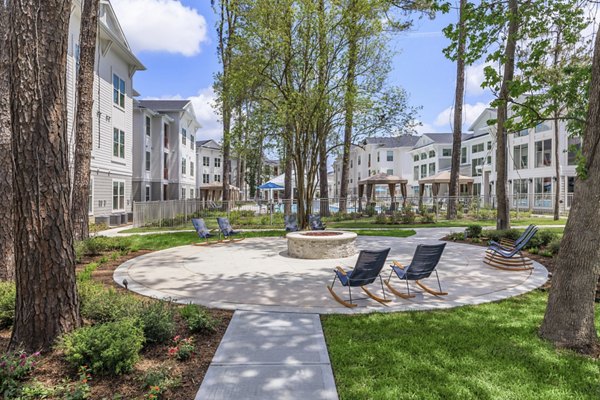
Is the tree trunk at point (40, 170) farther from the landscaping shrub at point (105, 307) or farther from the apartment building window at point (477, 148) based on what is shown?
the apartment building window at point (477, 148)

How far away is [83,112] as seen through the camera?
38.6ft

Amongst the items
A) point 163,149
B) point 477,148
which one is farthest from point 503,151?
point 477,148

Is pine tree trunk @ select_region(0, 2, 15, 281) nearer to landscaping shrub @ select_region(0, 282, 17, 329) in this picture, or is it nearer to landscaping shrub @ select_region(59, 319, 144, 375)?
landscaping shrub @ select_region(0, 282, 17, 329)

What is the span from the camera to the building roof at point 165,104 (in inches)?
1286

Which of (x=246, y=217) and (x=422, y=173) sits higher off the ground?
(x=422, y=173)

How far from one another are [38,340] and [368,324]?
4.09 m

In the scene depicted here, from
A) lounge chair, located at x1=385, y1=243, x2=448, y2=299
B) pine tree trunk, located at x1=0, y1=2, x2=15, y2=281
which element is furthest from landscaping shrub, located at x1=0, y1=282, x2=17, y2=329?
lounge chair, located at x1=385, y1=243, x2=448, y2=299

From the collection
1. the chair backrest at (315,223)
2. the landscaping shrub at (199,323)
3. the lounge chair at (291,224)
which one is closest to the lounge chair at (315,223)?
the chair backrest at (315,223)

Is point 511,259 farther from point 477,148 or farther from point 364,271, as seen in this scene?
point 477,148

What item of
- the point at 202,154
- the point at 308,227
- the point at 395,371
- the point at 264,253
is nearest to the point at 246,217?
the point at 308,227

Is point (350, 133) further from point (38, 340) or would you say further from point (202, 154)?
point (202, 154)

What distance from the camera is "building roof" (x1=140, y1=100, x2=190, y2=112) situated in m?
32.7

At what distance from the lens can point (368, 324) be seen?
17.9 ft

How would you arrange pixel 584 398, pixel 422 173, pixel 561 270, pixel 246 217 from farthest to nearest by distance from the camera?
pixel 422 173 < pixel 246 217 < pixel 561 270 < pixel 584 398
